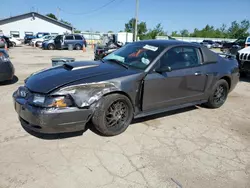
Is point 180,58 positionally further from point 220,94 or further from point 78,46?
point 78,46

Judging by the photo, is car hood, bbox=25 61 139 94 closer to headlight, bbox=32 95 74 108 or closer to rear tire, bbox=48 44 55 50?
headlight, bbox=32 95 74 108

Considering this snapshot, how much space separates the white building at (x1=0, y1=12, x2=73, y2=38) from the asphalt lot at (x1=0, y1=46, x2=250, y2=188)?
37.2 m

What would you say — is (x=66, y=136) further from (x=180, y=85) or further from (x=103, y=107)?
(x=180, y=85)

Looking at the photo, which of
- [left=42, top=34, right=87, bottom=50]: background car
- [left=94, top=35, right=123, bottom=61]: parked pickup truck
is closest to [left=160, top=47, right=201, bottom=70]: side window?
[left=94, top=35, right=123, bottom=61]: parked pickup truck

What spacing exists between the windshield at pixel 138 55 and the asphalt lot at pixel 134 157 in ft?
3.58

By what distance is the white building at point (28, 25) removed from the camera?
115ft

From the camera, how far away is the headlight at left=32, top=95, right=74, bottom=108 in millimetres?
2736

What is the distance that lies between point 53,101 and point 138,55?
1.79 metres

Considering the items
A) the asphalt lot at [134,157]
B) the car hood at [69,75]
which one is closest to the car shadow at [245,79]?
the asphalt lot at [134,157]

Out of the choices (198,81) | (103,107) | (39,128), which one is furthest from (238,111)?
(39,128)

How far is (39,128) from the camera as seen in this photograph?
2.82 m

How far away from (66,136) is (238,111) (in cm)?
392

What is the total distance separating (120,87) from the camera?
3.15 metres

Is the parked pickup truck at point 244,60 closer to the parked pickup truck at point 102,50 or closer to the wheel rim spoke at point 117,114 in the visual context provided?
the parked pickup truck at point 102,50
